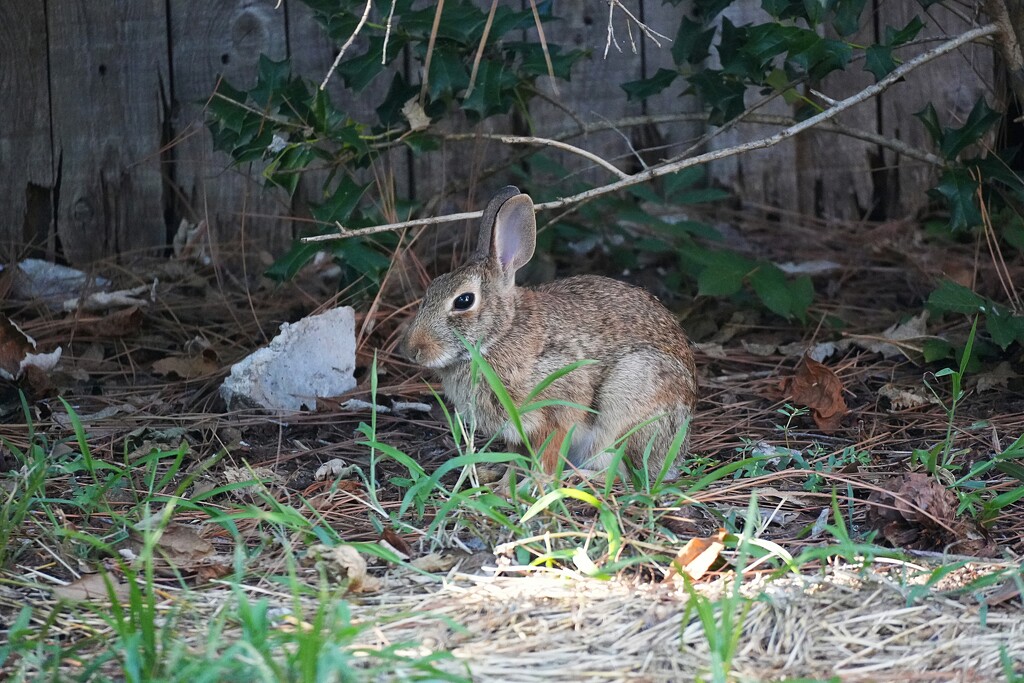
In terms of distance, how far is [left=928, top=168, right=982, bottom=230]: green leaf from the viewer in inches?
179

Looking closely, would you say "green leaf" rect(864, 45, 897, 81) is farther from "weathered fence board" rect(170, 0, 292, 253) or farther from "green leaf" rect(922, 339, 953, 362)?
"weathered fence board" rect(170, 0, 292, 253)

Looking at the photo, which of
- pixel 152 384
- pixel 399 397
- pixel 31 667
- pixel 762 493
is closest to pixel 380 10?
pixel 399 397

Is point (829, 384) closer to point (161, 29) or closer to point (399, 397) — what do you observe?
point (399, 397)

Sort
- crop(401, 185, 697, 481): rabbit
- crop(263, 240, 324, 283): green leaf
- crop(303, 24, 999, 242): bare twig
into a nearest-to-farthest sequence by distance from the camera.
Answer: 1. crop(303, 24, 999, 242): bare twig
2. crop(401, 185, 697, 481): rabbit
3. crop(263, 240, 324, 283): green leaf

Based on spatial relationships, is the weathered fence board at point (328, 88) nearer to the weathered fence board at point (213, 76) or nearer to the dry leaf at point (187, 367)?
the weathered fence board at point (213, 76)

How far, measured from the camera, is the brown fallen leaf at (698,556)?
281 cm

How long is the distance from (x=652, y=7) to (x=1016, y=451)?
3122 millimetres

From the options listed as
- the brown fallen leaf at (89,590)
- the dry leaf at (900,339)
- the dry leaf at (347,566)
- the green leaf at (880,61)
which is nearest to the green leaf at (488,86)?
the green leaf at (880,61)

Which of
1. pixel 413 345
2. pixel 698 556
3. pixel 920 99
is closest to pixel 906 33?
pixel 920 99

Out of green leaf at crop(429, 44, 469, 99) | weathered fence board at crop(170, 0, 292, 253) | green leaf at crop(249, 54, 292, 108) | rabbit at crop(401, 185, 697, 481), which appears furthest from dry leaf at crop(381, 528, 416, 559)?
weathered fence board at crop(170, 0, 292, 253)

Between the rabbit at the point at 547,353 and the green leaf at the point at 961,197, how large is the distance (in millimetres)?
1318

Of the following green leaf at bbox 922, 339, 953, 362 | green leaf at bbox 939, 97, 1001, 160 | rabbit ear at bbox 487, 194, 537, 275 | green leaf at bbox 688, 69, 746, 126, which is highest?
green leaf at bbox 688, 69, 746, 126

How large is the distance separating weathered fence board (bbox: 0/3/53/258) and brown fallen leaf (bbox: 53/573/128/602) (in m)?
3.30

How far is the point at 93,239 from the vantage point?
5.82 metres
